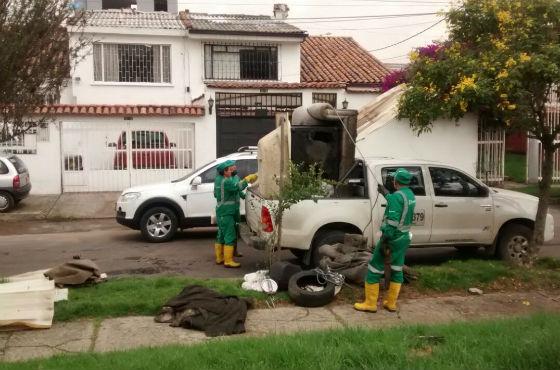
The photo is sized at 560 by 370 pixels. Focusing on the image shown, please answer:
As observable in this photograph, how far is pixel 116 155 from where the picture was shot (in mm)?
18828

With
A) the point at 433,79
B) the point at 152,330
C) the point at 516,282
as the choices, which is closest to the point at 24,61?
the point at 152,330

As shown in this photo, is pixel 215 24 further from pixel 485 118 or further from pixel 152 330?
pixel 152 330

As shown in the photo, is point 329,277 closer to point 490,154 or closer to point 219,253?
point 219,253

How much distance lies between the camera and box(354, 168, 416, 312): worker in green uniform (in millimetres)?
6555

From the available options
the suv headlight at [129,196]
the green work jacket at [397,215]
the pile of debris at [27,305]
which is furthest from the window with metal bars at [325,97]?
the pile of debris at [27,305]

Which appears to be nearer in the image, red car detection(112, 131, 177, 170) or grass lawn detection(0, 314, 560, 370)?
grass lawn detection(0, 314, 560, 370)

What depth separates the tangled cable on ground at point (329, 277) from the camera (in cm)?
710

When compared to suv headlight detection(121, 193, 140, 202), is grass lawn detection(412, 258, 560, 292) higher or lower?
lower

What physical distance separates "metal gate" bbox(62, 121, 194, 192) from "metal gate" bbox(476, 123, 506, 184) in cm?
922

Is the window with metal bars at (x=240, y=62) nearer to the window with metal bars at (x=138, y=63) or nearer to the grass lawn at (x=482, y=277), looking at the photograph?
the window with metal bars at (x=138, y=63)

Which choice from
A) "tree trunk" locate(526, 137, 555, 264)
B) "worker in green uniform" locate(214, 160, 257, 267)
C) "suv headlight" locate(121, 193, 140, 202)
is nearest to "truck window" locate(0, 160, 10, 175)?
"suv headlight" locate(121, 193, 140, 202)

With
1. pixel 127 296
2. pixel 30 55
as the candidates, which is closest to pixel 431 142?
pixel 127 296

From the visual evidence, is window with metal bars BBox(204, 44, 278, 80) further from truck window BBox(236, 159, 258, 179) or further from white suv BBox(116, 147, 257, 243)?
white suv BBox(116, 147, 257, 243)

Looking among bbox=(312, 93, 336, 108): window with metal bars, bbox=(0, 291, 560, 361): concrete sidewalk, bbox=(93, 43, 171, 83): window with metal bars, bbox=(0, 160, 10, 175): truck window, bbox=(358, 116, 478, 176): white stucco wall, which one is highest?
bbox=(93, 43, 171, 83): window with metal bars
